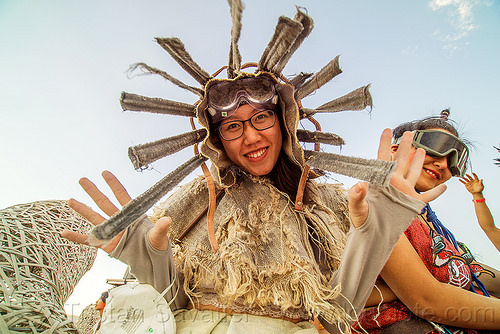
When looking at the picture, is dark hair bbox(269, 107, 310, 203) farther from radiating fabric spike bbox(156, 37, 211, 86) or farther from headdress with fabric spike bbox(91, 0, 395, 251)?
radiating fabric spike bbox(156, 37, 211, 86)

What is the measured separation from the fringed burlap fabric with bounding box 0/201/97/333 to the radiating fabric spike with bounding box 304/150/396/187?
1.30 m

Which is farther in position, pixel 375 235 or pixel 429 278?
pixel 429 278

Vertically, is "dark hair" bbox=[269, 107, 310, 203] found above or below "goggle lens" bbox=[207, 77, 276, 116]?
below

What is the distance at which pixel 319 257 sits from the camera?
1.28 metres

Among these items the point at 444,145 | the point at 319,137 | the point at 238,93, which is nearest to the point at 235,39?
the point at 238,93

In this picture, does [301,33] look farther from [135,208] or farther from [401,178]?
[135,208]

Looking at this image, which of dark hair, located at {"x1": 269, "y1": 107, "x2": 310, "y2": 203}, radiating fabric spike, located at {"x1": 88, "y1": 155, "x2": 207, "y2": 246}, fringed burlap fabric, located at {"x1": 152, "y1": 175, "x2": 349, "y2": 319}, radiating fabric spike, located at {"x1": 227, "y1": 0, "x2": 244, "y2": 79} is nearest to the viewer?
radiating fabric spike, located at {"x1": 88, "y1": 155, "x2": 207, "y2": 246}

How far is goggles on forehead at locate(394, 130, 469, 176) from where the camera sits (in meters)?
1.63

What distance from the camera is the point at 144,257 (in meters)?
1.00

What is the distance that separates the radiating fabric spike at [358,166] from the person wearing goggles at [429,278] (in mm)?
493

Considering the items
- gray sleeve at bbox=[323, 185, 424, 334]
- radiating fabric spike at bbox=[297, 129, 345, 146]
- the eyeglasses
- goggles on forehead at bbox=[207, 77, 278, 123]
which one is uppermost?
goggles on forehead at bbox=[207, 77, 278, 123]

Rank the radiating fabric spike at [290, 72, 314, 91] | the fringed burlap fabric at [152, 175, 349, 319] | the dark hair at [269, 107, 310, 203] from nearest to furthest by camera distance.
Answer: the fringed burlap fabric at [152, 175, 349, 319], the radiating fabric spike at [290, 72, 314, 91], the dark hair at [269, 107, 310, 203]

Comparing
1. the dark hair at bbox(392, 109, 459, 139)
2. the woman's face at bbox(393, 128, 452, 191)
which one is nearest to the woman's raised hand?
the woman's face at bbox(393, 128, 452, 191)

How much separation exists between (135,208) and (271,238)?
2.24 feet
